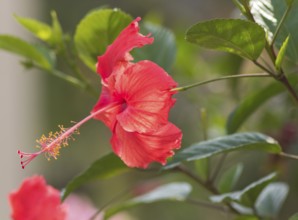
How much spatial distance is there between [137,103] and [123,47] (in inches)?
2.1

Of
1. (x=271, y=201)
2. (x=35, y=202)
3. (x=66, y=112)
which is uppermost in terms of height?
(x=35, y=202)

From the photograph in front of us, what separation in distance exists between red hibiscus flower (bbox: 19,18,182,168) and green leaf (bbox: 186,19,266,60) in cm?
5

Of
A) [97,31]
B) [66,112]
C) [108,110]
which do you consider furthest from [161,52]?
[66,112]

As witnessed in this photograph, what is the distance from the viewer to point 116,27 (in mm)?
782

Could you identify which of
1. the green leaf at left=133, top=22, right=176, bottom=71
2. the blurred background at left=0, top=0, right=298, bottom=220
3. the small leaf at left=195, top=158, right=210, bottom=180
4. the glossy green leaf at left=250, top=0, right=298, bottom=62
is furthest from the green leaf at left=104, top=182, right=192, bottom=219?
the blurred background at left=0, top=0, right=298, bottom=220

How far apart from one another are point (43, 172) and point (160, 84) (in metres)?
2.01

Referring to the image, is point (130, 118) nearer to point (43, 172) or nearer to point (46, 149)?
point (46, 149)

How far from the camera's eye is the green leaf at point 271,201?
0.87 m

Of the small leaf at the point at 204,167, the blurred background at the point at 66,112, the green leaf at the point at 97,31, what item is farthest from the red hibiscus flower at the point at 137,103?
the blurred background at the point at 66,112

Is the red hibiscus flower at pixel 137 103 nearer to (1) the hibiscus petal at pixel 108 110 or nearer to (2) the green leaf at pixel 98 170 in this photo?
(1) the hibiscus petal at pixel 108 110

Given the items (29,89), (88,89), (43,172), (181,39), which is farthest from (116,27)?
(29,89)

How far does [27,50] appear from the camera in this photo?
90cm

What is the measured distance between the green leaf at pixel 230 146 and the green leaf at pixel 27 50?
25 centimetres

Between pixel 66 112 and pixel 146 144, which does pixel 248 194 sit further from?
pixel 66 112
